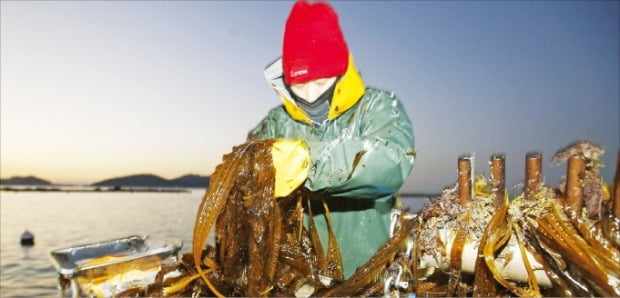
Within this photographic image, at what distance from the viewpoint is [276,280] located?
284 cm

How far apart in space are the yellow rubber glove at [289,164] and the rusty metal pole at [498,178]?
1.29 meters

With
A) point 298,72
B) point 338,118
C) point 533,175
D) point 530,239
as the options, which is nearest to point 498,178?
point 533,175

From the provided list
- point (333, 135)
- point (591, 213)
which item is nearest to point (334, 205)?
point (333, 135)

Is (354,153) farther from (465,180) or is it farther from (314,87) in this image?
(314,87)

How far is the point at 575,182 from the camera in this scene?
2199 millimetres

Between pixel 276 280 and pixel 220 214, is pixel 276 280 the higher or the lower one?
the lower one

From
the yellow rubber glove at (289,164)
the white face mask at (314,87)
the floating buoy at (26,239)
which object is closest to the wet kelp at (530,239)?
the yellow rubber glove at (289,164)

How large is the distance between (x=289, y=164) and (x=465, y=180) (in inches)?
50.1

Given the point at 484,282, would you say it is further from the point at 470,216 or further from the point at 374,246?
the point at 374,246

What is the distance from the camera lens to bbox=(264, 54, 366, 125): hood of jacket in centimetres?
317

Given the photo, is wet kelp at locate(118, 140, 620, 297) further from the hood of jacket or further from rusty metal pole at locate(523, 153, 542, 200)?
the hood of jacket

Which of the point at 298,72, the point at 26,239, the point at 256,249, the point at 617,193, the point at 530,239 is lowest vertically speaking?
the point at 26,239

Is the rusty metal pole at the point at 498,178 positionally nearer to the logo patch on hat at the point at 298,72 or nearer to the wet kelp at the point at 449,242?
the wet kelp at the point at 449,242

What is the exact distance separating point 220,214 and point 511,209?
6.46 feet
